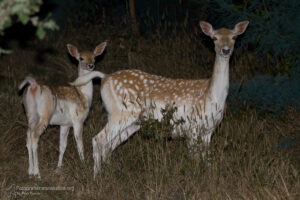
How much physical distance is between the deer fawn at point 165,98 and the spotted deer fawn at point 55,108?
0.38 m

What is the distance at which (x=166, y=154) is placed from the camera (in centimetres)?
424

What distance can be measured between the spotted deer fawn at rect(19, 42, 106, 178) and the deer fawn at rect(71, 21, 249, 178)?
1.23ft

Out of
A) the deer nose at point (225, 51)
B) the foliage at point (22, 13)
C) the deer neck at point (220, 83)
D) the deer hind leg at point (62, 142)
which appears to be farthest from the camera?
the deer hind leg at point (62, 142)

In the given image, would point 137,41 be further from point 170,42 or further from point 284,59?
point 284,59

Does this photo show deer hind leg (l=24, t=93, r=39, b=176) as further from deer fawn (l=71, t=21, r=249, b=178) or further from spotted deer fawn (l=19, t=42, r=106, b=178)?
deer fawn (l=71, t=21, r=249, b=178)

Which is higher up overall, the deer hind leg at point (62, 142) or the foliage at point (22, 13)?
the foliage at point (22, 13)

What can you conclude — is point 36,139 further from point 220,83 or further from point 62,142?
point 220,83

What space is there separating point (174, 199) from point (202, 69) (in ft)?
11.0

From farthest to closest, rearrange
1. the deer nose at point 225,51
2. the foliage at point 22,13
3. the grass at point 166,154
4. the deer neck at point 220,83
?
1. the deer neck at point 220,83
2. the deer nose at point 225,51
3. the grass at point 166,154
4. the foliage at point 22,13

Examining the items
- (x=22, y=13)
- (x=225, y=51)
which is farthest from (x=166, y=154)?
(x=22, y=13)

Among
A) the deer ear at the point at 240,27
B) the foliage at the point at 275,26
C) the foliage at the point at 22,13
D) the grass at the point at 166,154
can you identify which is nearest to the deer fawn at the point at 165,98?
the deer ear at the point at 240,27

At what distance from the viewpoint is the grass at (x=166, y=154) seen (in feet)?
13.1

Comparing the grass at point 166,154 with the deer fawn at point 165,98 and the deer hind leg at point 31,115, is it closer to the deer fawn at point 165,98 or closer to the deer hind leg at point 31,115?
the deer fawn at point 165,98

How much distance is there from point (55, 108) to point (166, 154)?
60.6 inches
